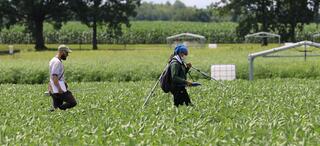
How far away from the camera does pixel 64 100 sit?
16.1 metres

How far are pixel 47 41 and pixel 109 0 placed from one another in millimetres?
24549

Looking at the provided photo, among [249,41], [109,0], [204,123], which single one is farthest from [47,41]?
[204,123]

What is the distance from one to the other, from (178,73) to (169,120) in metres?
2.62

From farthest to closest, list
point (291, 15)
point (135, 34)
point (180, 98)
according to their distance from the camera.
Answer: point (135, 34)
point (291, 15)
point (180, 98)

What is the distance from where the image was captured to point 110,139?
35.2ft

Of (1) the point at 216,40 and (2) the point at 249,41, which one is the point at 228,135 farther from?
(1) the point at 216,40

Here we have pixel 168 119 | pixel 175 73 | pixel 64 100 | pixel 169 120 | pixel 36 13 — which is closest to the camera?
pixel 169 120

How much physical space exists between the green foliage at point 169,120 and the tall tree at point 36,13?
2461 inches

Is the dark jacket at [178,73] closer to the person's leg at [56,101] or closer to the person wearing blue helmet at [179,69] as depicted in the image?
the person wearing blue helmet at [179,69]

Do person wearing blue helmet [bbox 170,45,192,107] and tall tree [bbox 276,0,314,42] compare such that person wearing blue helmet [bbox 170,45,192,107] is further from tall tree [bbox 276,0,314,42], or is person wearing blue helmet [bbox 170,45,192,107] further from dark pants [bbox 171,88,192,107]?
tall tree [bbox 276,0,314,42]

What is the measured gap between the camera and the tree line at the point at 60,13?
8375 cm

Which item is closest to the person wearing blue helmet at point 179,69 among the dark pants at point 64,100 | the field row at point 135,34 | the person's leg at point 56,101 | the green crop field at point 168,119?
the green crop field at point 168,119

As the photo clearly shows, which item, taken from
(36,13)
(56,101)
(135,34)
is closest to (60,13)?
(36,13)

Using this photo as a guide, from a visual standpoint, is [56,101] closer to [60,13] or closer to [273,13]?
[60,13]
